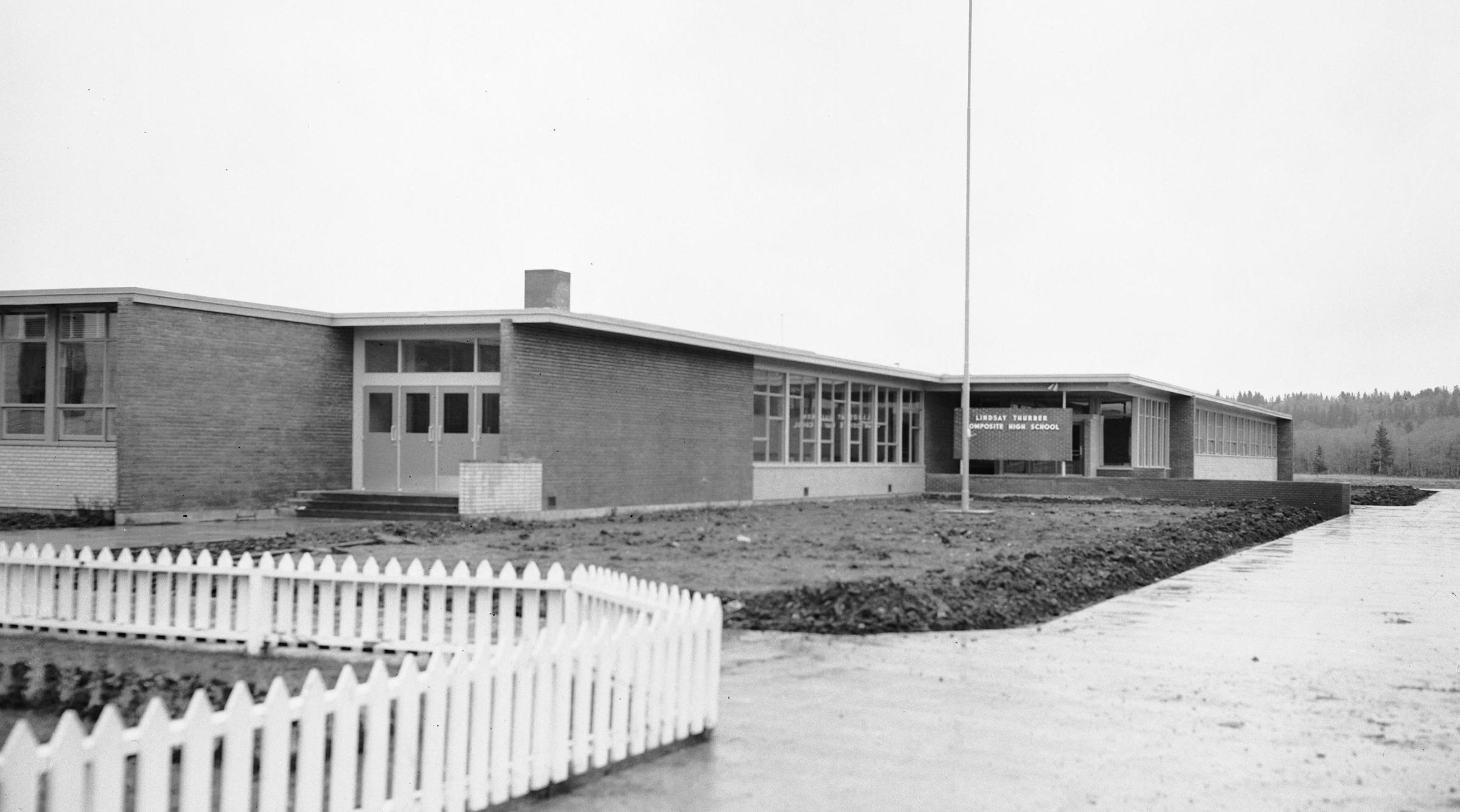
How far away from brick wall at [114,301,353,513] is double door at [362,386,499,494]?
34.4 inches

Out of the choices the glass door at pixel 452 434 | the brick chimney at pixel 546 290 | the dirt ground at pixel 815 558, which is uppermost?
the brick chimney at pixel 546 290

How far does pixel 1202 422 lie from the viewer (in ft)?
198

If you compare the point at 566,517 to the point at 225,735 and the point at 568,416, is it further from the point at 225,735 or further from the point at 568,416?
the point at 225,735

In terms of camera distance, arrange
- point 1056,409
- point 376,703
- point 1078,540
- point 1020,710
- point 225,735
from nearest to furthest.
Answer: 1. point 225,735
2. point 376,703
3. point 1020,710
4. point 1078,540
5. point 1056,409

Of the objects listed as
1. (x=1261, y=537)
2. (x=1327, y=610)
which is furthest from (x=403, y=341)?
(x=1327, y=610)

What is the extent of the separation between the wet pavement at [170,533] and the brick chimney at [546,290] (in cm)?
763

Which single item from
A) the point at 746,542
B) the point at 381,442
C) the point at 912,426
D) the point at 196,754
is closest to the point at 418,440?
the point at 381,442

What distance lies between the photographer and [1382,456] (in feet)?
365

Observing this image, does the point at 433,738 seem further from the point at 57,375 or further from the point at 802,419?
the point at 802,419

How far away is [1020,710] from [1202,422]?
55248 millimetres

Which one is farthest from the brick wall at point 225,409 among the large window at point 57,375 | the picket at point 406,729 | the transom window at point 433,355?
the picket at point 406,729

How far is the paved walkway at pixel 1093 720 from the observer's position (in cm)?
670

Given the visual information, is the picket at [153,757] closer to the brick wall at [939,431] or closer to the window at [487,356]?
the window at [487,356]

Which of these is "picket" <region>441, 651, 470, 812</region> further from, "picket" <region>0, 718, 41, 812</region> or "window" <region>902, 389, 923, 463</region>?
"window" <region>902, 389, 923, 463</region>
